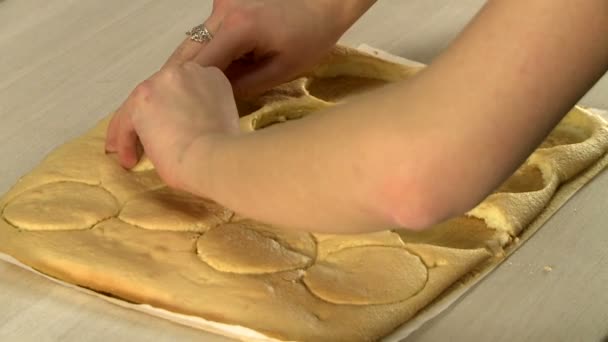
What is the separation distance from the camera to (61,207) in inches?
34.6

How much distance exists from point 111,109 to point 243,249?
341mm

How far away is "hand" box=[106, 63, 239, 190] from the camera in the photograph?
2.55 feet

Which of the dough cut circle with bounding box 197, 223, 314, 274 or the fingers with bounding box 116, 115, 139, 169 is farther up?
the fingers with bounding box 116, 115, 139, 169

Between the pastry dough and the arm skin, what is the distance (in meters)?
0.13

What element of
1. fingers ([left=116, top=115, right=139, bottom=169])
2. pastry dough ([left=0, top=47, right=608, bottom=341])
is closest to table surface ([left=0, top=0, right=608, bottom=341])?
pastry dough ([left=0, top=47, right=608, bottom=341])

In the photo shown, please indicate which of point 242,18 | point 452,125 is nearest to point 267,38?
point 242,18

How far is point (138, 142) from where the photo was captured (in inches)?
36.4

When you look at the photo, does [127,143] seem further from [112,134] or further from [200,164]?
[200,164]

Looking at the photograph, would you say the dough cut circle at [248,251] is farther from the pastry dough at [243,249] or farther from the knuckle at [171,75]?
the knuckle at [171,75]

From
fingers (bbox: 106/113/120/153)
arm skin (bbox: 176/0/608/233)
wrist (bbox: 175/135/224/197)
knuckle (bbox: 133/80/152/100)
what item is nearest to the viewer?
arm skin (bbox: 176/0/608/233)

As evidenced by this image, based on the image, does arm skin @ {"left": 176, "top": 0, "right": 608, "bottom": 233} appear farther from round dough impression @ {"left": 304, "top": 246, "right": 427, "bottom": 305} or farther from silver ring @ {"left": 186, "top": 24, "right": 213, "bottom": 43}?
silver ring @ {"left": 186, "top": 24, "right": 213, "bottom": 43}

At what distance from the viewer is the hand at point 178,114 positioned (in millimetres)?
777

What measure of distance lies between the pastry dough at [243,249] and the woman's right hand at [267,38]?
14 centimetres

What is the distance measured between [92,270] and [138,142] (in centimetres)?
16
